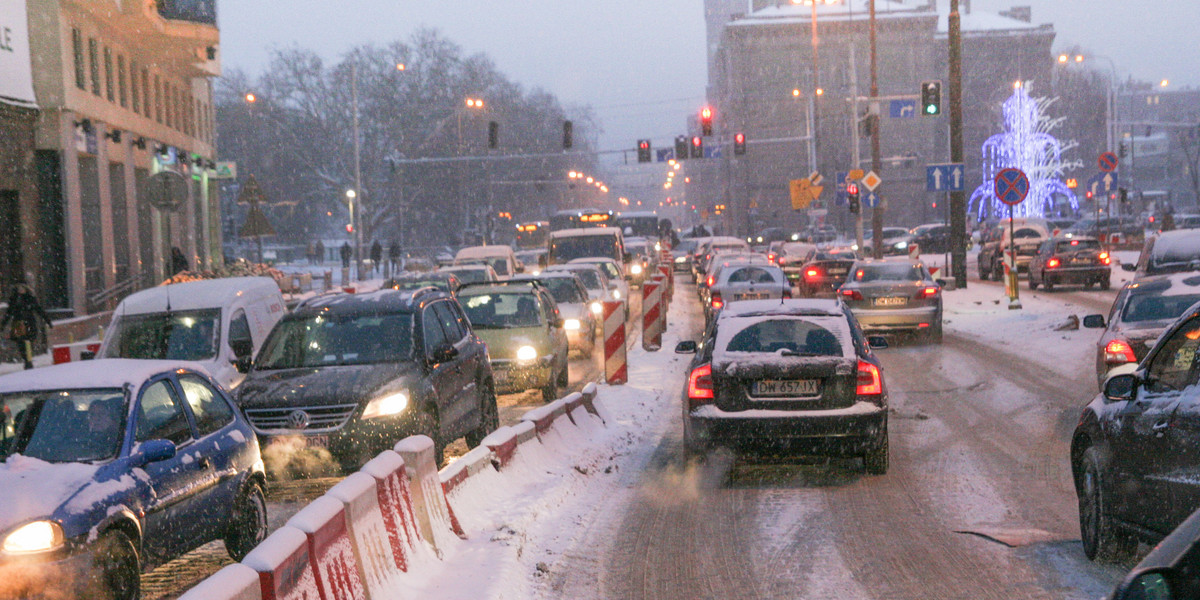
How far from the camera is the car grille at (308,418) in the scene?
34.0 ft

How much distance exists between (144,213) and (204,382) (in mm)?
32808

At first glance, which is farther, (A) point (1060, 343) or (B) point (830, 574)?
(A) point (1060, 343)

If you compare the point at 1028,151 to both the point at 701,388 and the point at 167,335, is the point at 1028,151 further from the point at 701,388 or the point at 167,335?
the point at 701,388

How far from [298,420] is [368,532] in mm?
4564

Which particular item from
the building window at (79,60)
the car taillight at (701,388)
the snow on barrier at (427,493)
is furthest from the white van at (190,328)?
the building window at (79,60)

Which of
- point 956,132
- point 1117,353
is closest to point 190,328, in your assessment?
point 1117,353

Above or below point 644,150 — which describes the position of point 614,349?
below

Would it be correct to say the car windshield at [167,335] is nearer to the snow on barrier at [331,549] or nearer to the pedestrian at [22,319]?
the snow on barrier at [331,549]

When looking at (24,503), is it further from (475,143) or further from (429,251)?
(475,143)

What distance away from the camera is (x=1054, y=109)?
332 feet

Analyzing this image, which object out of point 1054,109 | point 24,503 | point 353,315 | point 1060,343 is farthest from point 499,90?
point 24,503

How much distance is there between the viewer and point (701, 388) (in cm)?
1005

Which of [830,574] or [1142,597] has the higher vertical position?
[1142,597]

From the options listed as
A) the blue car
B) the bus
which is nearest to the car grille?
the blue car
